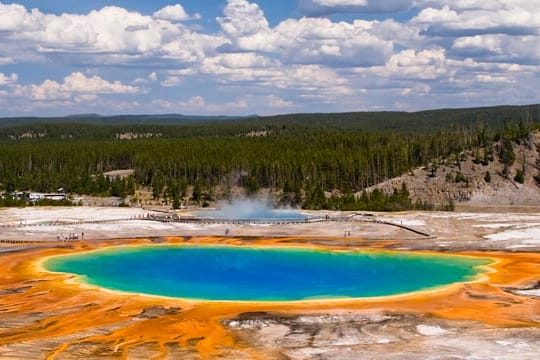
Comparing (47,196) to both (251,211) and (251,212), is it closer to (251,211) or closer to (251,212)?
(251,211)

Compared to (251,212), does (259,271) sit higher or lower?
lower

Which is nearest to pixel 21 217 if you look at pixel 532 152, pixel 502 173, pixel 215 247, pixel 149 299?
pixel 215 247

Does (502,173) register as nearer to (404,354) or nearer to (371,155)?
(371,155)

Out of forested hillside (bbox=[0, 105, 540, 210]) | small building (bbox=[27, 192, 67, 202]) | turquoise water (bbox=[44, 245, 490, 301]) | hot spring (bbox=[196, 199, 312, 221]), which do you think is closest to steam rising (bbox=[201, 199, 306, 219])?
hot spring (bbox=[196, 199, 312, 221])

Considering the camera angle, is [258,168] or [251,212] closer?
[251,212]

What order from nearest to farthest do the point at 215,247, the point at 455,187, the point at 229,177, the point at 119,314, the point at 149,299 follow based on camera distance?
the point at 119,314
the point at 149,299
the point at 215,247
the point at 455,187
the point at 229,177

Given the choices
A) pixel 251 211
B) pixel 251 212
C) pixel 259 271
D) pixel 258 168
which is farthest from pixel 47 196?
pixel 259 271

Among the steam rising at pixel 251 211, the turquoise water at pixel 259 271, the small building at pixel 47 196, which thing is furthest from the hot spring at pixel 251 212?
the small building at pixel 47 196
